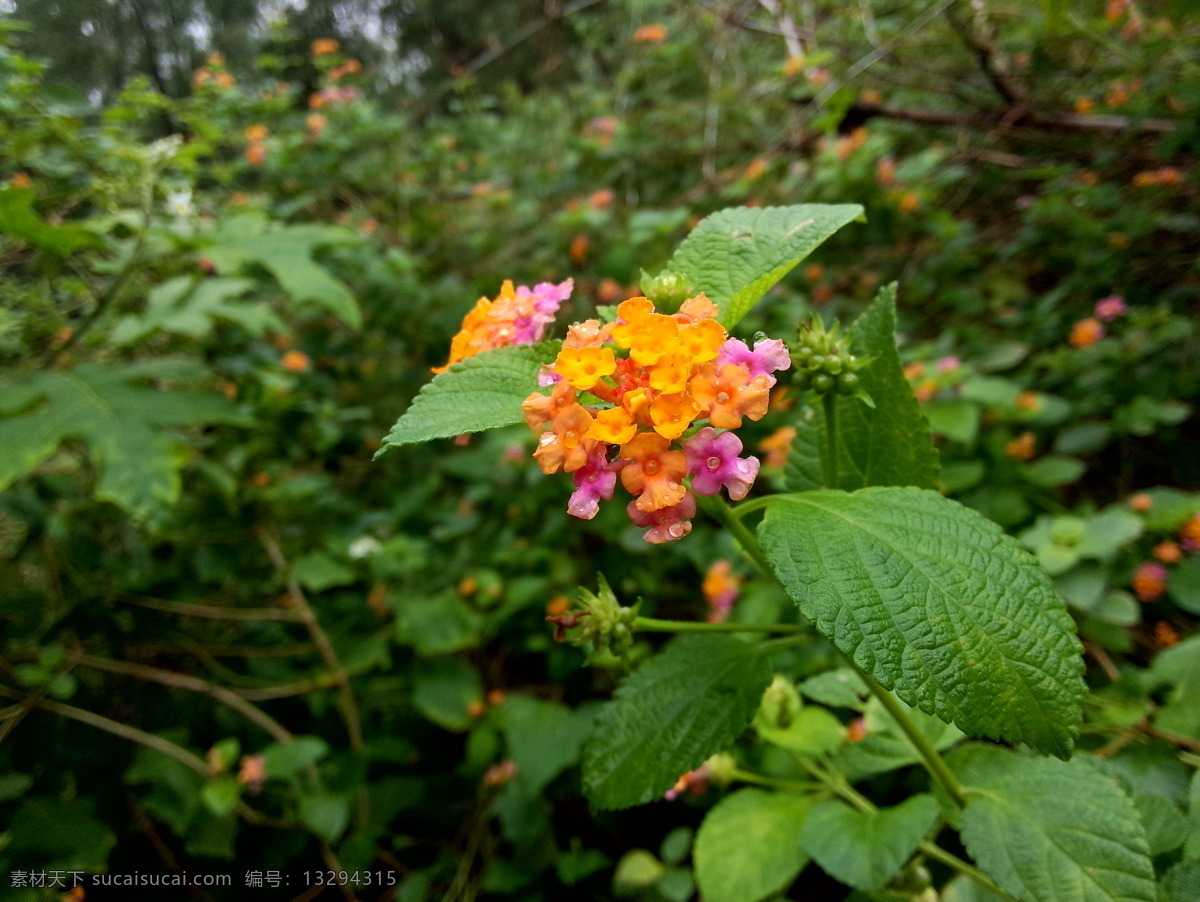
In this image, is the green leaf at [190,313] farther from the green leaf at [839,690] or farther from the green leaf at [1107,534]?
the green leaf at [1107,534]

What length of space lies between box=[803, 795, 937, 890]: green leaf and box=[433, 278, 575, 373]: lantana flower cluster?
1.93ft

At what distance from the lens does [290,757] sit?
4.11 feet

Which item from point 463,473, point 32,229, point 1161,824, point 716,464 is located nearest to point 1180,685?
point 1161,824

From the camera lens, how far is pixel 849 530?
1.62 ft

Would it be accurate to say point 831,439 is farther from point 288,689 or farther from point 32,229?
point 32,229

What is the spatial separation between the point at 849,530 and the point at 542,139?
10.4 feet

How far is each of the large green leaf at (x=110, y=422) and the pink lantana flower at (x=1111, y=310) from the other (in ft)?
6.58

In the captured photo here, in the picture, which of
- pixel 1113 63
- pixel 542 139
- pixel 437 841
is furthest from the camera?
pixel 542 139

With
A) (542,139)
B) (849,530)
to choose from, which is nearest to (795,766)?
(849,530)

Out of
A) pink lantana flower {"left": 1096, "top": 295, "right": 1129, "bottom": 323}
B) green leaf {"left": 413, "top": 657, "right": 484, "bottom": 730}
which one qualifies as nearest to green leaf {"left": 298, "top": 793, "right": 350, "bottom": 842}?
green leaf {"left": 413, "top": 657, "right": 484, "bottom": 730}

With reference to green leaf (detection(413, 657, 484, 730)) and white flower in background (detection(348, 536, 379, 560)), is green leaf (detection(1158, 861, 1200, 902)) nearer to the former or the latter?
green leaf (detection(413, 657, 484, 730))

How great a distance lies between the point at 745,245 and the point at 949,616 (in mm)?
366

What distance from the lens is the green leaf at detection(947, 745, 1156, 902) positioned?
55cm

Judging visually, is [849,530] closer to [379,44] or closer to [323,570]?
[323,570]
